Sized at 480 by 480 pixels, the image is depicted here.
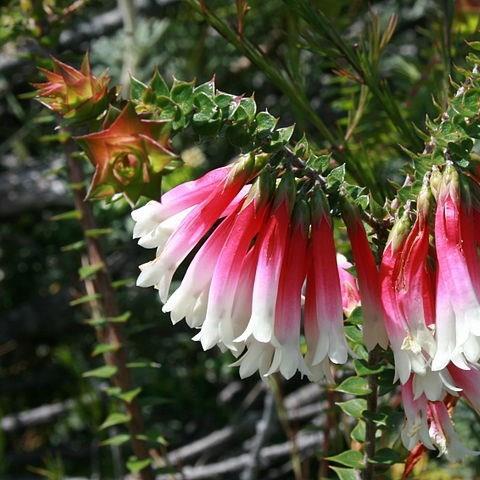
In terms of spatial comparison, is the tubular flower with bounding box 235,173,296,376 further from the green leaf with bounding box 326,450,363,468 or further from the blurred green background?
the blurred green background

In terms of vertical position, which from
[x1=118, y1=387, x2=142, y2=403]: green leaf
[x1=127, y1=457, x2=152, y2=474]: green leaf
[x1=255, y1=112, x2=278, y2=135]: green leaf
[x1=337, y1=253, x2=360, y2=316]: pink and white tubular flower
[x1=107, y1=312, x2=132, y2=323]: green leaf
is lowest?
[x1=127, y1=457, x2=152, y2=474]: green leaf

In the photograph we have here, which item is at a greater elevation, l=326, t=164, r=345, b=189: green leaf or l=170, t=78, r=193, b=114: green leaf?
l=170, t=78, r=193, b=114: green leaf

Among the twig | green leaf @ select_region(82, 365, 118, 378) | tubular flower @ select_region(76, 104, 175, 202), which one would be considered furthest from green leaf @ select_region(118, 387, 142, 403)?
tubular flower @ select_region(76, 104, 175, 202)

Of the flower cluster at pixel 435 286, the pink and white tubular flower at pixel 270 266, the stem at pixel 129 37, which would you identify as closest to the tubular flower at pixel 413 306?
the flower cluster at pixel 435 286

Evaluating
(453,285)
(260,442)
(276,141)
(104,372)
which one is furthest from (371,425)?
(260,442)

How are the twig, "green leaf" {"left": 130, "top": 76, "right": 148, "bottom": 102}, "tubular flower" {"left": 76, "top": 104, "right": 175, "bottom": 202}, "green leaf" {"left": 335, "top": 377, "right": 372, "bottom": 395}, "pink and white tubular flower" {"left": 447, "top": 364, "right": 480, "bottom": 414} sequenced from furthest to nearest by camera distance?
1. the twig
2. "green leaf" {"left": 335, "top": 377, "right": 372, "bottom": 395}
3. "pink and white tubular flower" {"left": 447, "top": 364, "right": 480, "bottom": 414}
4. "green leaf" {"left": 130, "top": 76, "right": 148, "bottom": 102}
5. "tubular flower" {"left": 76, "top": 104, "right": 175, "bottom": 202}

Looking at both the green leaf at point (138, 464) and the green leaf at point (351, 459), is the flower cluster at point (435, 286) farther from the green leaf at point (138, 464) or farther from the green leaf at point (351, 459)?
the green leaf at point (138, 464)
